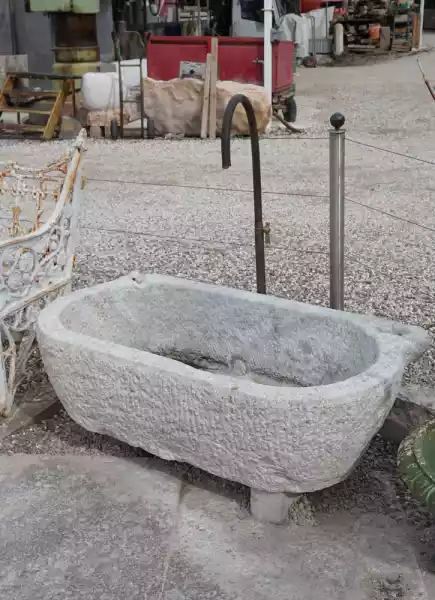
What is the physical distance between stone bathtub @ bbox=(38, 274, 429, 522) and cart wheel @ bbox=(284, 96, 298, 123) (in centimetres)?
730

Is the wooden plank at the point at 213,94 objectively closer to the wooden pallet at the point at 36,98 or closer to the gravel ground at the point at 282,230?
the gravel ground at the point at 282,230

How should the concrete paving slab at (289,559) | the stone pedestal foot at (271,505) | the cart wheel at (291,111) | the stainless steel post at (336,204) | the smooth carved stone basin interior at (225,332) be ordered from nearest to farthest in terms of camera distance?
the concrete paving slab at (289,559) → the stone pedestal foot at (271,505) → the smooth carved stone basin interior at (225,332) → the stainless steel post at (336,204) → the cart wheel at (291,111)

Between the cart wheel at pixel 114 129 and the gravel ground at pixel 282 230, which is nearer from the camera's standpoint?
the gravel ground at pixel 282 230

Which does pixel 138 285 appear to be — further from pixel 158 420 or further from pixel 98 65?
pixel 98 65

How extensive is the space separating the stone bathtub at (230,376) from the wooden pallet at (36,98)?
20.6 ft

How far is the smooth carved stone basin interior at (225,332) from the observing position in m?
2.61

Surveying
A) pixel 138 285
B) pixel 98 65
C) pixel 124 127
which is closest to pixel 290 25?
pixel 98 65

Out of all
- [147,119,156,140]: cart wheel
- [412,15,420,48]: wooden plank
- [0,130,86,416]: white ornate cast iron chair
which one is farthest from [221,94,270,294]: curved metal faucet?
[412,15,420,48]: wooden plank

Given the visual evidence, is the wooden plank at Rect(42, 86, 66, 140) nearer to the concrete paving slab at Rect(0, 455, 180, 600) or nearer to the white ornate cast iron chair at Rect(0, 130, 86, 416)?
the white ornate cast iron chair at Rect(0, 130, 86, 416)

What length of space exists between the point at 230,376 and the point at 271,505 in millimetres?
464

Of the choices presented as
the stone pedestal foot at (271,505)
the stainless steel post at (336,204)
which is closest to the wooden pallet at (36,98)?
the stainless steel post at (336,204)

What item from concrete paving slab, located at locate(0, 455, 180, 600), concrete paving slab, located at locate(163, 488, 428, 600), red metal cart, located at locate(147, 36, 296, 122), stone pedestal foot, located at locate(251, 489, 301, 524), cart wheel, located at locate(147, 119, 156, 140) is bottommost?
concrete paving slab, located at locate(163, 488, 428, 600)

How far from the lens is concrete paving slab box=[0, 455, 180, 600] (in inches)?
79.4

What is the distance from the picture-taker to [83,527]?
225 centimetres
